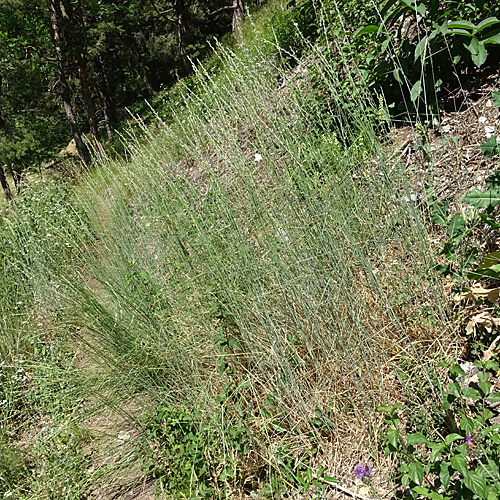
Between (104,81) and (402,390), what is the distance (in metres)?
22.7

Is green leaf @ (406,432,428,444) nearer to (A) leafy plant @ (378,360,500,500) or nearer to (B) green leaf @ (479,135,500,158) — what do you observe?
(A) leafy plant @ (378,360,500,500)

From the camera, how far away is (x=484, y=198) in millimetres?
1603

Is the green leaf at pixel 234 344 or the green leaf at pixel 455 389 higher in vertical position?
the green leaf at pixel 234 344

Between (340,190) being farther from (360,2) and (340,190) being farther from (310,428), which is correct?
(360,2)

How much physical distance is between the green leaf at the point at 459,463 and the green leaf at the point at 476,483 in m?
0.02

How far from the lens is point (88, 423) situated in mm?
2684

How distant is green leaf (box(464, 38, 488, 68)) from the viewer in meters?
2.25

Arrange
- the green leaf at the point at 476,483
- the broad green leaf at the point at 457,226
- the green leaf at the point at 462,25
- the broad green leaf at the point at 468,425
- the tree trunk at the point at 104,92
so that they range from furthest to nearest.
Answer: the tree trunk at the point at 104,92
the green leaf at the point at 462,25
the broad green leaf at the point at 457,226
the broad green leaf at the point at 468,425
the green leaf at the point at 476,483

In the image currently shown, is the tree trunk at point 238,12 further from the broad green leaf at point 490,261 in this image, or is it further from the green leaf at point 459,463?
the green leaf at point 459,463

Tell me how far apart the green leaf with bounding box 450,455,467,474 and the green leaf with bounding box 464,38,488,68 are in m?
1.98

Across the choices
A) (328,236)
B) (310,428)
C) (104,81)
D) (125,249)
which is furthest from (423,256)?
(104,81)

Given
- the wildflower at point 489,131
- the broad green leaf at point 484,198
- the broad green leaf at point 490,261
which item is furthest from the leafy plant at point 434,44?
the broad green leaf at point 490,261

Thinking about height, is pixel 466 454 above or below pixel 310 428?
above

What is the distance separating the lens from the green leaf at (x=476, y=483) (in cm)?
112
